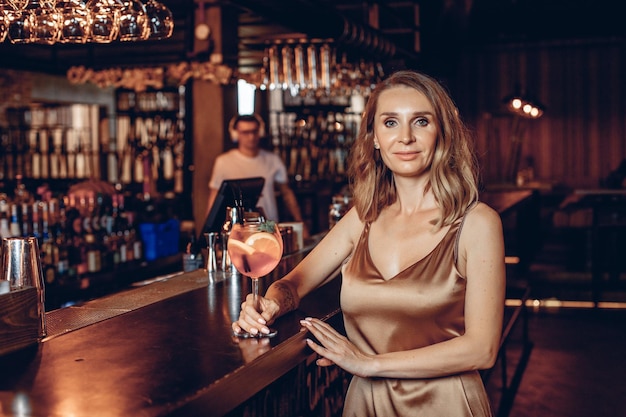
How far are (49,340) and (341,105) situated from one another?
27.8ft

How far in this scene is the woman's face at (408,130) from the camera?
203cm

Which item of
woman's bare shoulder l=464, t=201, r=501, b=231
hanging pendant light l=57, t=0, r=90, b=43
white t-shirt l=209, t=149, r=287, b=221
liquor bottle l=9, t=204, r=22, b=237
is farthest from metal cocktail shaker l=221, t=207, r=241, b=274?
white t-shirt l=209, t=149, r=287, b=221

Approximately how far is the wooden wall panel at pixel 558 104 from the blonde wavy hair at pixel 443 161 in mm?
9271

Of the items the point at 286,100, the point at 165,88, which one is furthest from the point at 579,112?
the point at 165,88

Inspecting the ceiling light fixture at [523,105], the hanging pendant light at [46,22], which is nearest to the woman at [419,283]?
the hanging pendant light at [46,22]

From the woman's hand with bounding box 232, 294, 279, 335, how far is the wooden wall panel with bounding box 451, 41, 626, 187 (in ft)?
31.5

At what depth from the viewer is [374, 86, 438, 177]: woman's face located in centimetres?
203

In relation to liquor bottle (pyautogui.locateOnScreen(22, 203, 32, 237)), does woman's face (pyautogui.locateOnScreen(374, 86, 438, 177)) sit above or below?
above

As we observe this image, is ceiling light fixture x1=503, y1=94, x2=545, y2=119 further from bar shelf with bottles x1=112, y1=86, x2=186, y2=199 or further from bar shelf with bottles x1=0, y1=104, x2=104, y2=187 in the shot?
bar shelf with bottles x1=0, y1=104, x2=104, y2=187

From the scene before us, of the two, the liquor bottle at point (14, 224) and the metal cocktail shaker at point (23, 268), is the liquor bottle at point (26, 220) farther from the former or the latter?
the metal cocktail shaker at point (23, 268)

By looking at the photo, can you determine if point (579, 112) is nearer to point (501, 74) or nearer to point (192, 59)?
point (501, 74)

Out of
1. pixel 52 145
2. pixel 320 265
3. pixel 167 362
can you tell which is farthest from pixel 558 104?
pixel 167 362

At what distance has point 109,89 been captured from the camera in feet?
41.9

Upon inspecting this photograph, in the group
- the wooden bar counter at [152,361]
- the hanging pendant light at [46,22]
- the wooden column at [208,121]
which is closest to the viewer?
the wooden bar counter at [152,361]
